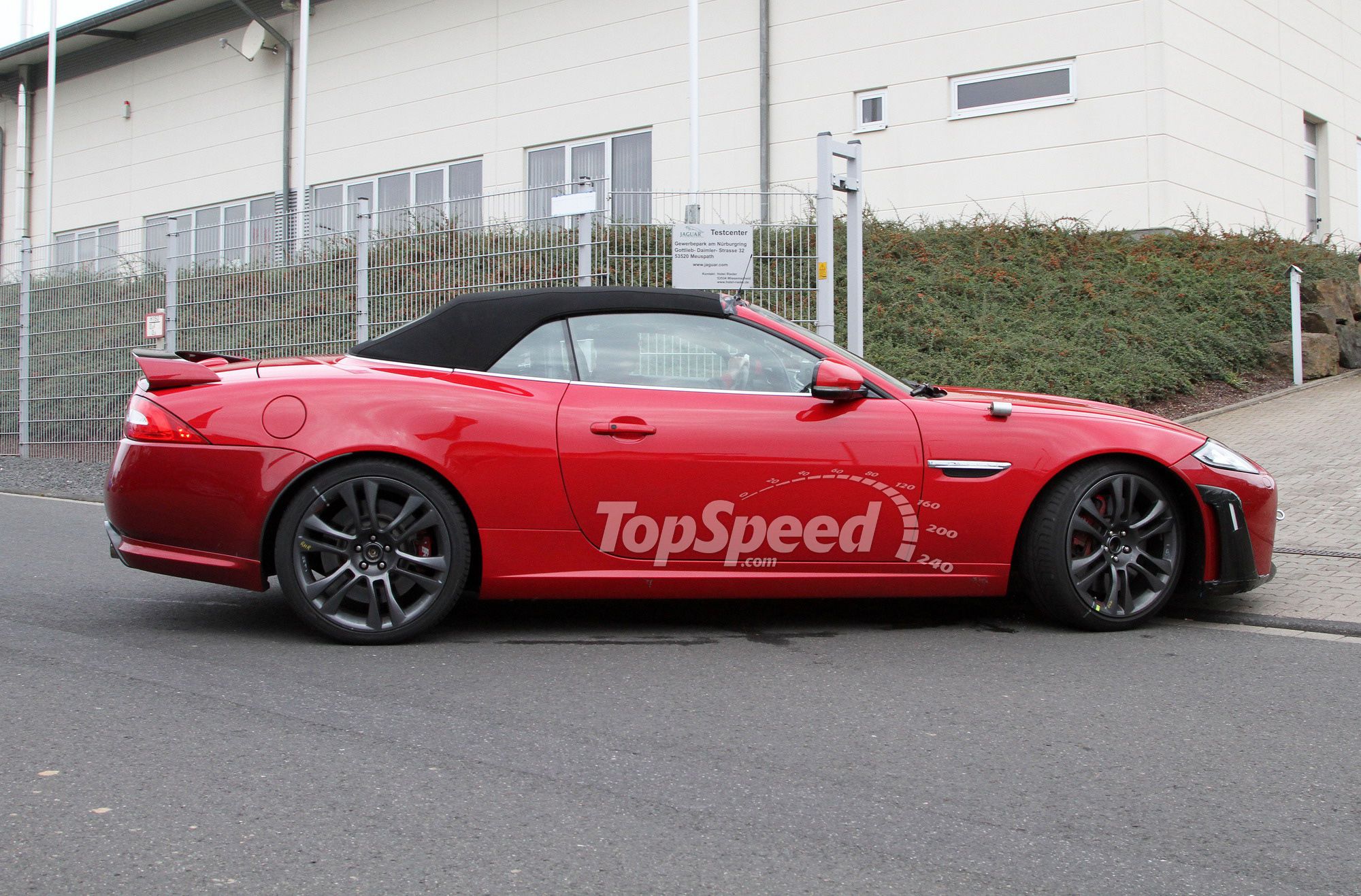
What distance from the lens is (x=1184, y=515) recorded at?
5.32 m

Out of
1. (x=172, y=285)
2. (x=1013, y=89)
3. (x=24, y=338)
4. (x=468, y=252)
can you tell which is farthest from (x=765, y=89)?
(x=24, y=338)

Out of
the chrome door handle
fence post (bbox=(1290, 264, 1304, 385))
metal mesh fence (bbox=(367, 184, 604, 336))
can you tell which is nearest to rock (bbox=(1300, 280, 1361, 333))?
fence post (bbox=(1290, 264, 1304, 385))

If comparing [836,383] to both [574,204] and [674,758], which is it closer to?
[674,758]

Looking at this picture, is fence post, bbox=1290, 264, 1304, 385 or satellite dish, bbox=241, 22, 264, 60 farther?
satellite dish, bbox=241, 22, 264, 60

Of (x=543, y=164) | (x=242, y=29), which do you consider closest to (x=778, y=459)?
(x=543, y=164)

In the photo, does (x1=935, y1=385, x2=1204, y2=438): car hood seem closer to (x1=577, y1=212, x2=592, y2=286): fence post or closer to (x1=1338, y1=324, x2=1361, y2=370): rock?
(x1=577, y1=212, x2=592, y2=286): fence post

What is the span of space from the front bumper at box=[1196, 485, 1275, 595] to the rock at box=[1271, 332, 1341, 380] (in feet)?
30.3

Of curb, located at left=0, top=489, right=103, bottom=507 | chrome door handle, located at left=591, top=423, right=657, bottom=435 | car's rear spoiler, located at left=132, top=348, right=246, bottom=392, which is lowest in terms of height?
curb, located at left=0, top=489, right=103, bottom=507

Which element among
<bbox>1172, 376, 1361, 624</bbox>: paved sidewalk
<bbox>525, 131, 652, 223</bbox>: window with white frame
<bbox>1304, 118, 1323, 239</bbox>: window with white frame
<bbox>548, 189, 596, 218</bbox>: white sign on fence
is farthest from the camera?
<bbox>1304, 118, 1323, 239</bbox>: window with white frame

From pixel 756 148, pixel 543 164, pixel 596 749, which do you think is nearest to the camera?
pixel 596 749

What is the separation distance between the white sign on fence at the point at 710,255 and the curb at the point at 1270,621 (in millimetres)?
4885

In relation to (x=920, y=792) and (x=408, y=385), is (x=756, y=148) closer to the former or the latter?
(x=408, y=385)

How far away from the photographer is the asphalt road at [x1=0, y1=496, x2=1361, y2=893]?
2.77 meters

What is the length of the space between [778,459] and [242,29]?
883 inches
